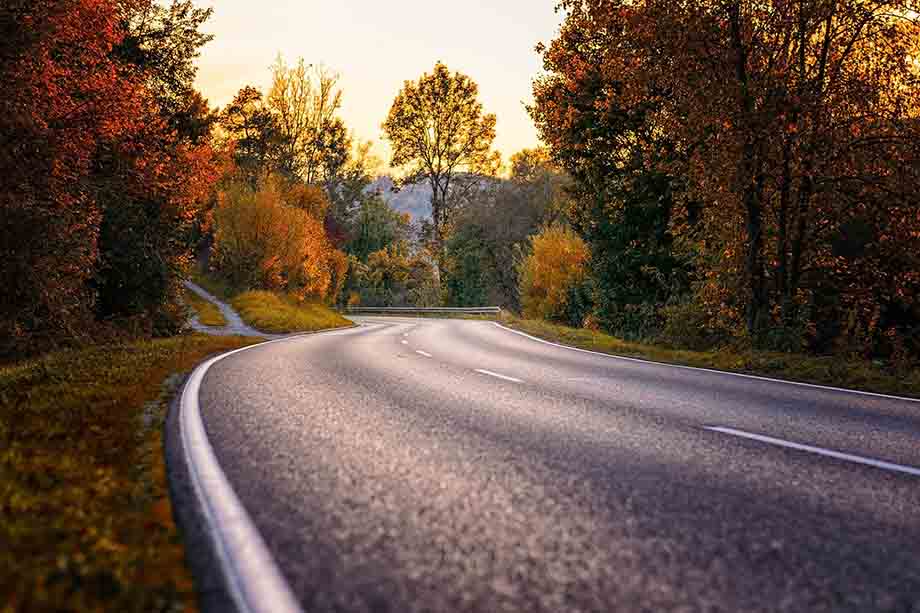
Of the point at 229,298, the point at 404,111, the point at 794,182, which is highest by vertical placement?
the point at 404,111

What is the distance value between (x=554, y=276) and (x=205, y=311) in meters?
17.8

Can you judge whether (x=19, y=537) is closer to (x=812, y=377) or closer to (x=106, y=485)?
(x=106, y=485)

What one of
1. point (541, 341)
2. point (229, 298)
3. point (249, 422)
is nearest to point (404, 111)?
point (229, 298)

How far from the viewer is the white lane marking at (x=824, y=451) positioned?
5.11 meters

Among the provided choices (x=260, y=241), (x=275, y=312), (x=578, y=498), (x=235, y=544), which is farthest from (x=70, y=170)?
(x=260, y=241)

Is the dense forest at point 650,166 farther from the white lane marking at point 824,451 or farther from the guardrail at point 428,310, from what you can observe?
the guardrail at point 428,310

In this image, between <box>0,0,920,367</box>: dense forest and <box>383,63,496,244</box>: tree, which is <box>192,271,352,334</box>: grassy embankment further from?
<box>383,63,496,244</box>: tree

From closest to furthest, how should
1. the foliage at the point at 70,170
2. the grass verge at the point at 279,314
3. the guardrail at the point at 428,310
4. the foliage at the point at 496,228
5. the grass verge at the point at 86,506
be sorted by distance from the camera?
the grass verge at the point at 86,506 < the foliage at the point at 70,170 < the grass verge at the point at 279,314 < the guardrail at the point at 428,310 < the foliage at the point at 496,228

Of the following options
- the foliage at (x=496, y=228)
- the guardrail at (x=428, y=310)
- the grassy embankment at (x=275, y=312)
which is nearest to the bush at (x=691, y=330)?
the grassy embankment at (x=275, y=312)

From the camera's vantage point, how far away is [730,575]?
10.1ft

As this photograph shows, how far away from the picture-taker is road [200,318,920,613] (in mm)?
2941

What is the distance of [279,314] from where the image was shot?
102 feet

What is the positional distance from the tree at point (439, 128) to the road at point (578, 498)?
42.5 metres

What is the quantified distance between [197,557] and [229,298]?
38.8 meters
